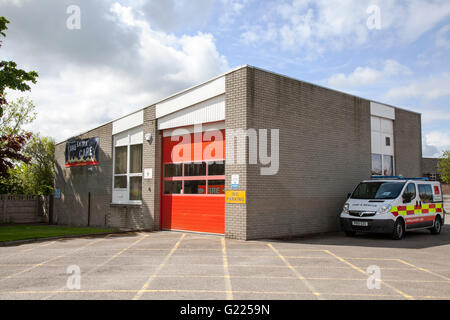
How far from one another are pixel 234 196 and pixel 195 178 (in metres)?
2.17

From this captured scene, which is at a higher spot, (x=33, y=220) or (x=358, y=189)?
(x=358, y=189)

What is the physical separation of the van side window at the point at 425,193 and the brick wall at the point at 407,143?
4.55m

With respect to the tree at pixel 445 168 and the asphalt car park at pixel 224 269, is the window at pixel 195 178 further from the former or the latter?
the tree at pixel 445 168

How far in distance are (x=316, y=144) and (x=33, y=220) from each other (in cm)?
1910

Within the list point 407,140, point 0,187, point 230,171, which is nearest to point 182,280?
point 230,171

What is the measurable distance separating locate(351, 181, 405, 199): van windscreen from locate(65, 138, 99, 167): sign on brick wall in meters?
12.3

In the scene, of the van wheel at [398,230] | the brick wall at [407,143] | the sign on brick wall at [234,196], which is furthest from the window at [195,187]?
the brick wall at [407,143]

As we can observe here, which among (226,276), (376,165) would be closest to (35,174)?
(376,165)

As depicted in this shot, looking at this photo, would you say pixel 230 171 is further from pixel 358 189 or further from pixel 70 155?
pixel 70 155

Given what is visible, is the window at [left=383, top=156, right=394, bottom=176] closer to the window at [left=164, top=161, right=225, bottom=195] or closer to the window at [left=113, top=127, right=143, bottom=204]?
the window at [left=164, top=161, right=225, bottom=195]

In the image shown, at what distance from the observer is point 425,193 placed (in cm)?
1409

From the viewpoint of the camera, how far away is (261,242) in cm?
1175

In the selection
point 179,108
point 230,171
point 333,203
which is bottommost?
point 333,203

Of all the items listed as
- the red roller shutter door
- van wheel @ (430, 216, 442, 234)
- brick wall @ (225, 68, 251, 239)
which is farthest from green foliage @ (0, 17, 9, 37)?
van wheel @ (430, 216, 442, 234)
